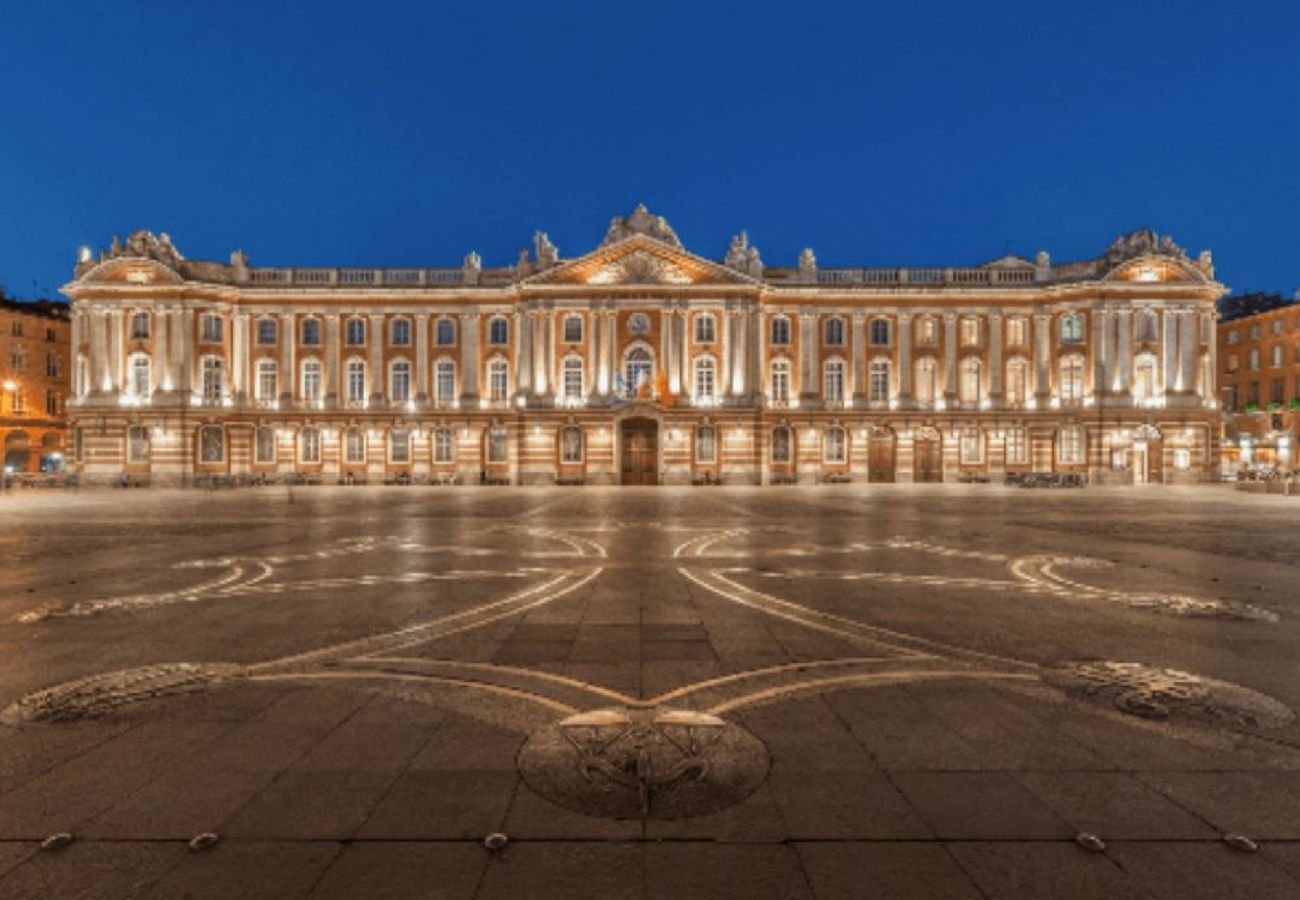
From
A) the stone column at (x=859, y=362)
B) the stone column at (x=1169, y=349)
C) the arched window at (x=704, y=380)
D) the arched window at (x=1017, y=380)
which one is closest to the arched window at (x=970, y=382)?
the arched window at (x=1017, y=380)

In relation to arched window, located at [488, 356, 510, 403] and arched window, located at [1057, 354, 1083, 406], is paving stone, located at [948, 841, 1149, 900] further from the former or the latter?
arched window, located at [1057, 354, 1083, 406]

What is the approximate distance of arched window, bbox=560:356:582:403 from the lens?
49.8 m

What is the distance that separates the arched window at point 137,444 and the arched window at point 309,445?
953 centimetres

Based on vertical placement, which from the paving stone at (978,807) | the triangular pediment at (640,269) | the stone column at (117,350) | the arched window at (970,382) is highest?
the triangular pediment at (640,269)

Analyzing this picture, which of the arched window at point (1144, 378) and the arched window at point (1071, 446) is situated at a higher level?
the arched window at point (1144, 378)

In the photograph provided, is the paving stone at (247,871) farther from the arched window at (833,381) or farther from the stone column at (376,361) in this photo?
the stone column at (376,361)

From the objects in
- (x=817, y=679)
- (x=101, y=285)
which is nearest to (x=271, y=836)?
(x=817, y=679)

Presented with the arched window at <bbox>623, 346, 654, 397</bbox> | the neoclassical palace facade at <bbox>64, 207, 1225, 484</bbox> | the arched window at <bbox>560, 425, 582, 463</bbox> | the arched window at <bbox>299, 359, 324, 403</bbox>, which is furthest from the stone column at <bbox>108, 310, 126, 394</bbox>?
the arched window at <bbox>623, 346, 654, 397</bbox>

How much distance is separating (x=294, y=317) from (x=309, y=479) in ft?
37.2

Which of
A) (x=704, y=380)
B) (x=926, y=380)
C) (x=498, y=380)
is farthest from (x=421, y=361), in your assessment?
(x=926, y=380)

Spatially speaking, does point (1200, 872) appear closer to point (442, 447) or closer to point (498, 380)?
point (498, 380)

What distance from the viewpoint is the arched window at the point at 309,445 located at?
169ft

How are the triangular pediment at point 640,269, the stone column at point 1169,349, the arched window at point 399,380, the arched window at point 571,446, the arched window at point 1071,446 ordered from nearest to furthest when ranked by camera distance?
the triangular pediment at point 640,269 → the stone column at point 1169,349 → the arched window at point 571,446 → the arched window at point 1071,446 → the arched window at point 399,380

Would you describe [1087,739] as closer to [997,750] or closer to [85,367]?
[997,750]
